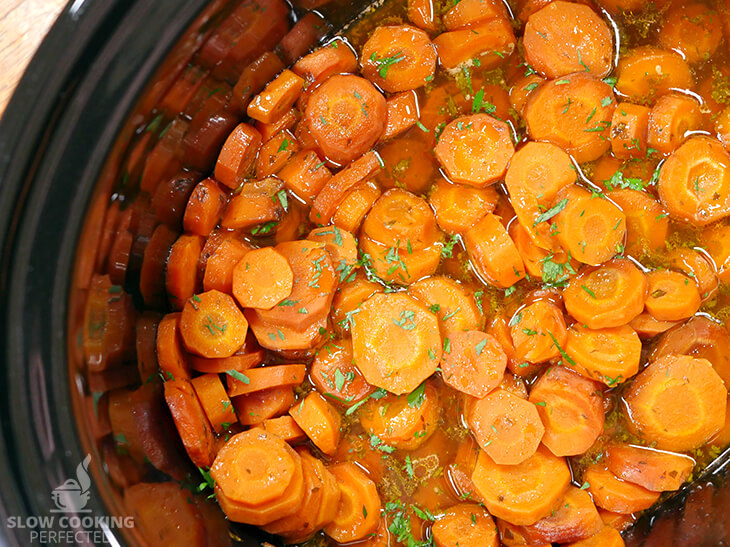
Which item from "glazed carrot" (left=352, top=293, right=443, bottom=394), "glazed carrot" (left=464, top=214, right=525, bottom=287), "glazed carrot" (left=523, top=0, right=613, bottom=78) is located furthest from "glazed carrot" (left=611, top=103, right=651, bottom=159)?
"glazed carrot" (left=352, top=293, right=443, bottom=394)

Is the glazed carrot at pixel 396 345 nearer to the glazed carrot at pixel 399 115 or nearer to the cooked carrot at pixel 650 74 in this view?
the glazed carrot at pixel 399 115

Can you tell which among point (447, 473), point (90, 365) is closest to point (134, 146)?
point (90, 365)

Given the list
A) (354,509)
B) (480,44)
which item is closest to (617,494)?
(354,509)

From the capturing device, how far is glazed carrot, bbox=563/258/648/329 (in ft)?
6.88

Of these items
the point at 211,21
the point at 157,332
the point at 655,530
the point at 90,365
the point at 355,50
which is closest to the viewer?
the point at 90,365

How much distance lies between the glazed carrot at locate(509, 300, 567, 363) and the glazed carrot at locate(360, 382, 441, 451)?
0.33 metres

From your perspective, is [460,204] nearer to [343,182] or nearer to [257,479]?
[343,182]

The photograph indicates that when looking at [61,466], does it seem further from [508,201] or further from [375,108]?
[508,201]

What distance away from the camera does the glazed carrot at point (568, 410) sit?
2090 mm

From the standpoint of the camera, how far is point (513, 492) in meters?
2.06

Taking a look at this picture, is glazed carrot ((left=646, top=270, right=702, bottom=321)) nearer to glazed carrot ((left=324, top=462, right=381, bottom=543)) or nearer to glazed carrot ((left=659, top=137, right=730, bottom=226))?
glazed carrot ((left=659, top=137, right=730, bottom=226))

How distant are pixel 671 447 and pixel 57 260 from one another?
1893mm

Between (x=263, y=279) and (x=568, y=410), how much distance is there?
1031 millimetres

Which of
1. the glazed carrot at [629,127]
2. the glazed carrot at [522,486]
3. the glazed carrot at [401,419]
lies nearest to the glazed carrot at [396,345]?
the glazed carrot at [401,419]
